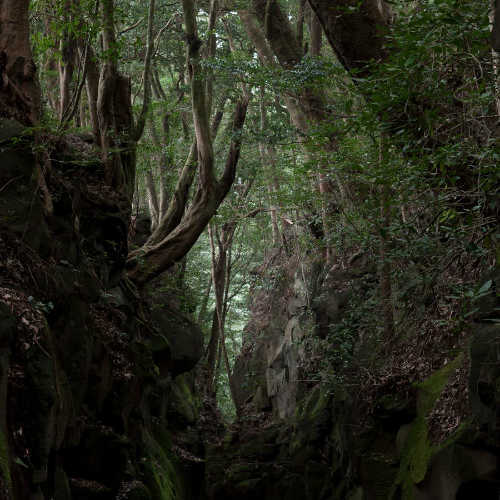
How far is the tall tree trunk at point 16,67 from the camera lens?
6.91m

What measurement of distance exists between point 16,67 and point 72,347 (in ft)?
11.6

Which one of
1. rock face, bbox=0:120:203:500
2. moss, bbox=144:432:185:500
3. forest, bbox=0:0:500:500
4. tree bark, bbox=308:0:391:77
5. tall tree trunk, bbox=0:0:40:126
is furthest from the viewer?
moss, bbox=144:432:185:500

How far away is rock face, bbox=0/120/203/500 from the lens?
4711 mm

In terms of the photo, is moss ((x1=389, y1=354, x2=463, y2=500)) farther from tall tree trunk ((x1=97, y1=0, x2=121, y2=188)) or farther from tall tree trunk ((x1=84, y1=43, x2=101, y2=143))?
tall tree trunk ((x1=84, y1=43, x2=101, y2=143))

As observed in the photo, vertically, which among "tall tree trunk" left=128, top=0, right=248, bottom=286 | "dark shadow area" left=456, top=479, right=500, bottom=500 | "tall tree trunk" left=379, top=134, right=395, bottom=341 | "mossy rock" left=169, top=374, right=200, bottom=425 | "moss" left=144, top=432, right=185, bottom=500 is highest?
"tall tree trunk" left=128, top=0, right=248, bottom=286

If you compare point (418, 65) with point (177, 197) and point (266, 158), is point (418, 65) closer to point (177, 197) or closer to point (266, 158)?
point (177, 197)

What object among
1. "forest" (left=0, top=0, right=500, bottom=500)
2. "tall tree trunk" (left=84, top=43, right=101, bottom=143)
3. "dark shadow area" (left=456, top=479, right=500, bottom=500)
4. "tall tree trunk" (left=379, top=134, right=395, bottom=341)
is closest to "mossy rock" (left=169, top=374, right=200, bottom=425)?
"forest" (left=0, top=0, right=500, bottom=500)

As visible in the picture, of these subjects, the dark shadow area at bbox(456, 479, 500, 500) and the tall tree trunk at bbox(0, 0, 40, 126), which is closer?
the dark shadow area at bbox(456, 479, 500, 500)

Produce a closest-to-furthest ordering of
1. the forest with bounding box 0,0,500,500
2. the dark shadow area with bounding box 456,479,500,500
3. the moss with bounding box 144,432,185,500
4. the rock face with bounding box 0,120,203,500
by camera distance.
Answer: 1. the rock face with bounding box 0,120,203,500
2. the forest with bounding box 0,0,500,500
3. the dark shadow area with bounding box 456,479,500,500
4. the moss with bounding box 144,432,185,500

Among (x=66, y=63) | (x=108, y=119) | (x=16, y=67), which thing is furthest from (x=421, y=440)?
(x=66, y=63)

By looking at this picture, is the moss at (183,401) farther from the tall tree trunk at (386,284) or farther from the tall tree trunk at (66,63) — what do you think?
the tall tree trunk at (66,63)

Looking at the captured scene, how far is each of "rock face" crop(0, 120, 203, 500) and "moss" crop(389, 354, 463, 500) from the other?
11.7ft

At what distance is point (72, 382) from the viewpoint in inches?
250

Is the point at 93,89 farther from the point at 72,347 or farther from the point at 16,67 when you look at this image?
the point at 72,347
